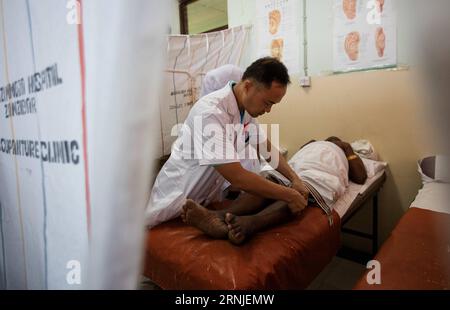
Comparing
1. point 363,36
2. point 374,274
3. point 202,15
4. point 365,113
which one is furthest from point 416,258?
point 202,15

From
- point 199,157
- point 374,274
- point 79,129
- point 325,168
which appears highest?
point 79,129

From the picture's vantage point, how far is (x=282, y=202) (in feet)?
4.01

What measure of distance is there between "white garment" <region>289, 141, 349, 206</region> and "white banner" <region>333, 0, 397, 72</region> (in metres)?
0.67

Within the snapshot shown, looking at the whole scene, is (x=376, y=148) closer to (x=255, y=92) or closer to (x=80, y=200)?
(x=255, y=92)

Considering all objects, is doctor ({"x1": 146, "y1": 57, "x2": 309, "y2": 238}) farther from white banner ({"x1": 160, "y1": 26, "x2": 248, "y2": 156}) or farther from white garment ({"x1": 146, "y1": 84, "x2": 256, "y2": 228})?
white banner ({"x1": 160, "y1": 26, "x2": 248, "y2": 156})

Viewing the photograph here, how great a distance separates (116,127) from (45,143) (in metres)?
0.31

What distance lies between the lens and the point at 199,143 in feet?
3.86

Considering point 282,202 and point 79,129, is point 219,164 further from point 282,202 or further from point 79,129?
point 79,129

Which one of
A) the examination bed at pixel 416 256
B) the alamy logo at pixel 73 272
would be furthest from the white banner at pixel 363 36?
the alamy logo at pixel 73 272

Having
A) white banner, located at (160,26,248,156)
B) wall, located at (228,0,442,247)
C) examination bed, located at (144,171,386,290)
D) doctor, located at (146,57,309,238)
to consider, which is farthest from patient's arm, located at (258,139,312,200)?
white banner, located at (160,26,248,156)

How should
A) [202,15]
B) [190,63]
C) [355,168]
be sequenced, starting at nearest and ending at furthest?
[355,168] → [190,63] → [202,15]

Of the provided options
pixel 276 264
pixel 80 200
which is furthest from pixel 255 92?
pixel 80 200

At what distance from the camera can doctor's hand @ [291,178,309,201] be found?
1328mm

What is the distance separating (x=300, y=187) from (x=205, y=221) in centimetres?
55
